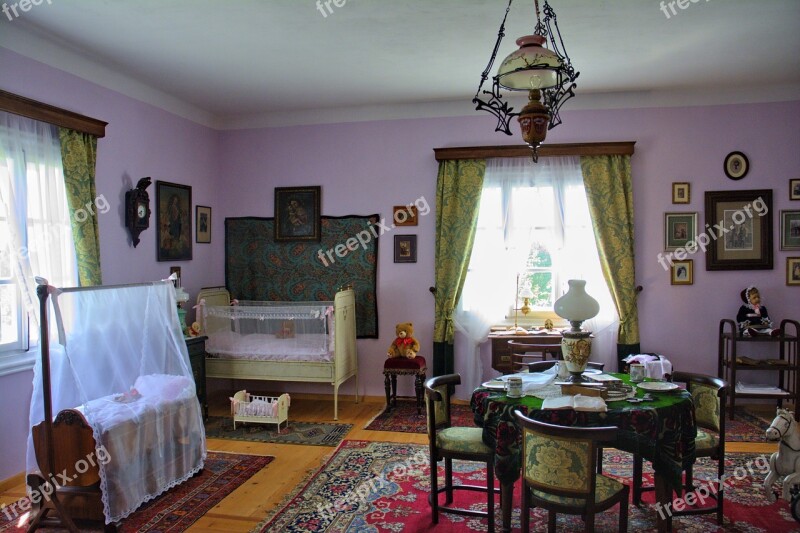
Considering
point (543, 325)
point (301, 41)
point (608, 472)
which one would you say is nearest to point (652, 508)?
point (608, 472)

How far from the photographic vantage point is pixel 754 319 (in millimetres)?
4965

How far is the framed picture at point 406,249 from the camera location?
5742 mm

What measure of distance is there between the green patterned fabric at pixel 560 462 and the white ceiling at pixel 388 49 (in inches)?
97.9

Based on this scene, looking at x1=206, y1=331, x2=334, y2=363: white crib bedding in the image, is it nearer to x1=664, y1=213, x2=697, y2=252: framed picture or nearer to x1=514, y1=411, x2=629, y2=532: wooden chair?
x1=514, y1=411, x2=629, y2=532: wooden chair

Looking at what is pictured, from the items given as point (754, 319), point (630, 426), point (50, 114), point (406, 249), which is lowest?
point (630, 426)

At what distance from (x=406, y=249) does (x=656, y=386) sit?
310 cm

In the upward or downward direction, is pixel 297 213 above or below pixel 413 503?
above

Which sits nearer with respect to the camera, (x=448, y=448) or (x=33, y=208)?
(x=448, y=448)

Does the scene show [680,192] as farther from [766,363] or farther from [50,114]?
[50,114]

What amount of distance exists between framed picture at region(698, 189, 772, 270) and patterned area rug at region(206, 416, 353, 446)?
3.67m

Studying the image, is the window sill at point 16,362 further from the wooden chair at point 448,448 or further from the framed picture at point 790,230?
the framed picture at point 790,230

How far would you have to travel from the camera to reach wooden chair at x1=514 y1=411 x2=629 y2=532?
2.34m

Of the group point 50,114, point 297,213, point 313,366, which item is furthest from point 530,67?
point 297,213

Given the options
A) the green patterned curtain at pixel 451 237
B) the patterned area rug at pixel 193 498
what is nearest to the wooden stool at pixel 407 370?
the green patterned curtain at pixel 451 237
